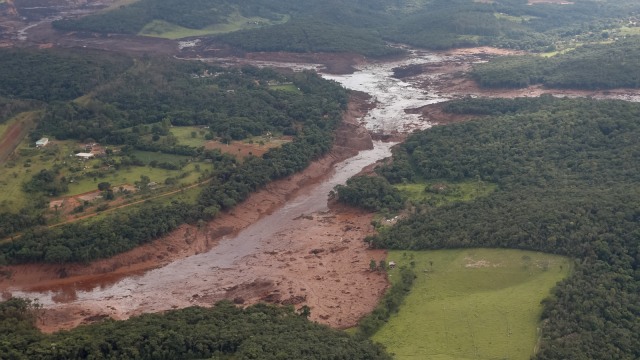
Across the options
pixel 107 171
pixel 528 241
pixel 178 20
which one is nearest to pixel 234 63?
pixel 178 20

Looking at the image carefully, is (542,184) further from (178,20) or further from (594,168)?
(178,20)

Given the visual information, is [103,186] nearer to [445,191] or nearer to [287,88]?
[445,191]

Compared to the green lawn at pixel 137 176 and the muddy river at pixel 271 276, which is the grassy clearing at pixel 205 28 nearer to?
the green lawn at pixel 137 176

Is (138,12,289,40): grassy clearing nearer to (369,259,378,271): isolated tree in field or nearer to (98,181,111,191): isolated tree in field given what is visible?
(98,181,111,191): isolated tree in field

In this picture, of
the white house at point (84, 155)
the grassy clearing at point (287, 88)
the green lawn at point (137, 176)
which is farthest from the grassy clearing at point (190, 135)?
the grassy clearing at point (287, 88)

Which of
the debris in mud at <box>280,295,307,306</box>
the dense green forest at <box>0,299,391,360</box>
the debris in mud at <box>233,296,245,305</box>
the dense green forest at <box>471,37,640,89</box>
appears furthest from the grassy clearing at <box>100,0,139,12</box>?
the dense green forest at <box>0,299,391,360</box>
